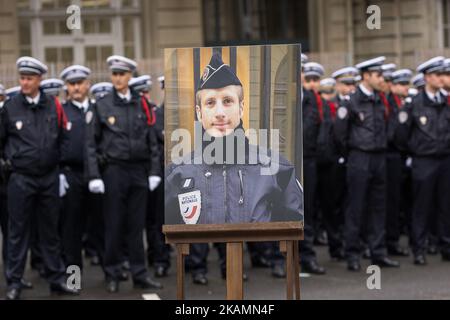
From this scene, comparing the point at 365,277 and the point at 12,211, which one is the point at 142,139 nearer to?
the point at 12,211

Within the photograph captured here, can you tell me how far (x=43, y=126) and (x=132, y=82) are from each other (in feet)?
4.40

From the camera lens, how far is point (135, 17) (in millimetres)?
25469

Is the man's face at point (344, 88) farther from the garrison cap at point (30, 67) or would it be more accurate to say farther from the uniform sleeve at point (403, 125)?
the garrison cap at point (30, 67)

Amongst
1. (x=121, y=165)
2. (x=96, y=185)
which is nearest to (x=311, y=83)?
(x=121, y=165)

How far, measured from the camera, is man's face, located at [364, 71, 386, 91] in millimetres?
12688

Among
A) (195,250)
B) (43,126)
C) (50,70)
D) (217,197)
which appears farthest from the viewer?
(50,70)

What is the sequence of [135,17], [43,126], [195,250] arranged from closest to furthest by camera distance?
[43,126] → [195,250] → [135,17]

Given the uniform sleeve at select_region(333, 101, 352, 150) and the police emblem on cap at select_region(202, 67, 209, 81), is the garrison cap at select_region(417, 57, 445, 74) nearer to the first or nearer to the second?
the uniform sleeve at select_region(333, 101, 352, 150)

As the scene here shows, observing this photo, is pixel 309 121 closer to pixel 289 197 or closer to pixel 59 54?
pixel 289 197

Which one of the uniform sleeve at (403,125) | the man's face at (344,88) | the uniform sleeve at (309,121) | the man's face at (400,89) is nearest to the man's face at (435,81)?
the uniform sleeve at (403,125)

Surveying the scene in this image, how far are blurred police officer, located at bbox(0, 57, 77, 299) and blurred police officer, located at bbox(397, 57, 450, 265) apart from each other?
4030 millimetres

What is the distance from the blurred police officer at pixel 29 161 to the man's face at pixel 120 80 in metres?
0.61

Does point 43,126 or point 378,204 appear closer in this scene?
point 43,126
